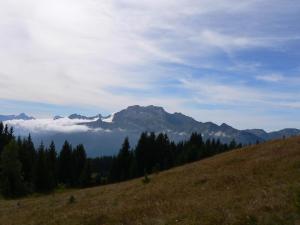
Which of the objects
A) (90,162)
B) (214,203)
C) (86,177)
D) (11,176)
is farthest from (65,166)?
(214,203)

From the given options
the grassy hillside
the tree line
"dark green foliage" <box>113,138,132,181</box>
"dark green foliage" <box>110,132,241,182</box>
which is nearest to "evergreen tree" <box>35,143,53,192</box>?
the tree line

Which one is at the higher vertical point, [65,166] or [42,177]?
[65,166]

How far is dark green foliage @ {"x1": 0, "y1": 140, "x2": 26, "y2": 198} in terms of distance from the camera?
7862 centimetres

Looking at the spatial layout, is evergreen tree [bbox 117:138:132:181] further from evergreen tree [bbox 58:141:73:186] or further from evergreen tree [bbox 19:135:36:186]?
evergreen tree [bbox 19:135:36:186]

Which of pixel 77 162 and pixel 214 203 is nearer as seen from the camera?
pixel 214 203

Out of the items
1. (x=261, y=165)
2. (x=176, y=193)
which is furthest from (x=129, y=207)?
(x=261, y=165)

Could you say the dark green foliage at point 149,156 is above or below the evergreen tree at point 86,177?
above

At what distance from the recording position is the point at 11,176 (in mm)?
79750

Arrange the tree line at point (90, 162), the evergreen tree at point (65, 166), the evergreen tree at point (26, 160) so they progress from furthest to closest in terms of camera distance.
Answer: the evergreen tree at point (65, 166) → the evergreen tree at point (26, 160) → the tree line at point (90, 162)

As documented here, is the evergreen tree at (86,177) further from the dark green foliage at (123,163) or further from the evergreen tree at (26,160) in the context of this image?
the evergreen tree at (26,160)

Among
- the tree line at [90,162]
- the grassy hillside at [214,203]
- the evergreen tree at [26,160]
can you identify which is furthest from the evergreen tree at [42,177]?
the grassy hillside at [214,203]

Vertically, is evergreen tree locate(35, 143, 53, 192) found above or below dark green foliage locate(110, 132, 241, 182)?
below

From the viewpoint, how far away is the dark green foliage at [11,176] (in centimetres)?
7862

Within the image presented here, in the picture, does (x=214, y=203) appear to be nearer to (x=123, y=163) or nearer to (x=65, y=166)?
(x=123, y=163)
